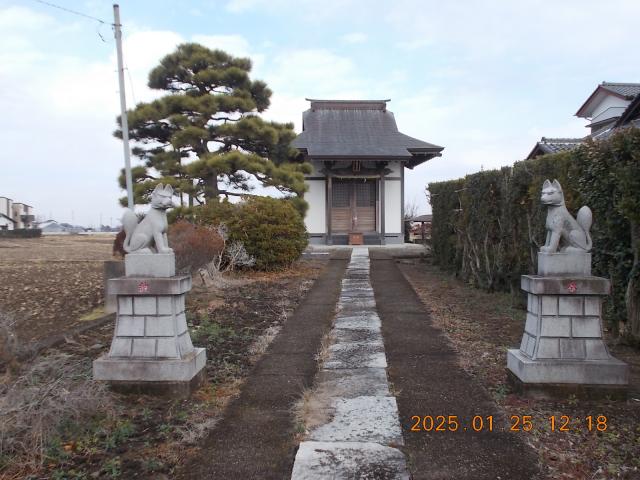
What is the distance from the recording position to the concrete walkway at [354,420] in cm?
227

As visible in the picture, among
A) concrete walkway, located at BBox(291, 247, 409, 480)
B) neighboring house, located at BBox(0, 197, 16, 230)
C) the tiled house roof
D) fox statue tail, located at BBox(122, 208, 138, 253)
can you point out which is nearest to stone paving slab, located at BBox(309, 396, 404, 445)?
concrete walkway, located at BBox(291, 247, 409, 480)

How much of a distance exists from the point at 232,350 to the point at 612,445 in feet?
10.9

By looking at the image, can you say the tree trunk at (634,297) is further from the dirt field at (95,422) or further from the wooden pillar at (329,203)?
the wooden pillar at (329,203)

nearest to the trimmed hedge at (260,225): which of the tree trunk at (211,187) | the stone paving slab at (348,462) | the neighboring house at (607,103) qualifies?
the tree trunk at (211,187)

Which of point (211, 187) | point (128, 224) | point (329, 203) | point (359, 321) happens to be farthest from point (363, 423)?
point (329, 203)

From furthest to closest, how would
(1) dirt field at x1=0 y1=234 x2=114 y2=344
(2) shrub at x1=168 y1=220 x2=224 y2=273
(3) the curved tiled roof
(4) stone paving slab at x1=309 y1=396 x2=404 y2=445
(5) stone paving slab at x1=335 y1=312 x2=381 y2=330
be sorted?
(3) the curved tiled roof, (2) shrub at x1=168 y1=220 x2=224 y2=273, (1) dirt field at x1=0 y1=234 x2=114 y2=344, (5) stone paving slab at x1=335 y1=312 x2=381 y2=330, (4) stone paving slab at x1=309 y1=396 x2=404 y2=445

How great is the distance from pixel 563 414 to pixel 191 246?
600cm

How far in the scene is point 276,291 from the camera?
8008 millimetres

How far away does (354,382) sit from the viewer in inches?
138

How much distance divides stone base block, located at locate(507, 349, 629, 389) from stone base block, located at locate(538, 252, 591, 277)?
65 cm

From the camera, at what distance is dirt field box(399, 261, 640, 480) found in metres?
2.31

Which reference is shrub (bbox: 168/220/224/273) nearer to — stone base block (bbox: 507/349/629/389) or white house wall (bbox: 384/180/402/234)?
stone base block (bbox: 507/349/629/389)
